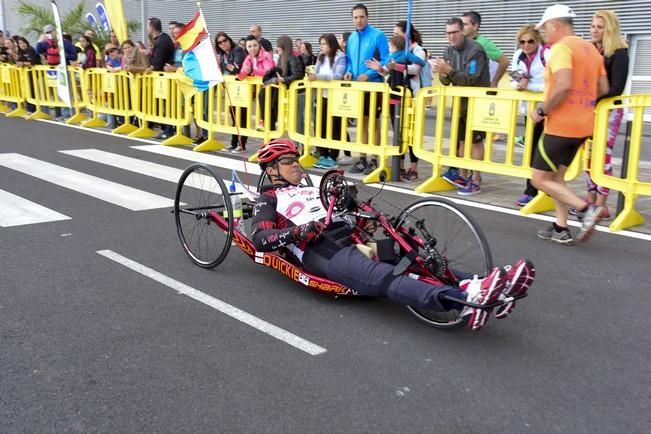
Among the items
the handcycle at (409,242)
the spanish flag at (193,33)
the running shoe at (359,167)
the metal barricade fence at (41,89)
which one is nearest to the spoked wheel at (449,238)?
the handcycle at (409,242)

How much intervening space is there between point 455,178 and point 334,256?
16.2ft

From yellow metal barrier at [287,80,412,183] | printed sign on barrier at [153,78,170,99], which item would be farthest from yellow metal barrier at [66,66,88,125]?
yellow metal barrier at [287,80,412,183]

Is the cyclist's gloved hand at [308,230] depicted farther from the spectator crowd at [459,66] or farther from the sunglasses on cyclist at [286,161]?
the spectator crowd at [459,66]

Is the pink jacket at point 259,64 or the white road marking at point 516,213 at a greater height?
the pink jacket at point 259,64

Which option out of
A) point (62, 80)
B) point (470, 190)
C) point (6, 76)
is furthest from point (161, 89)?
point (6, 76)

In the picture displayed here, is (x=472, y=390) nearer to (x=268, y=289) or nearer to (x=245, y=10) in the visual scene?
(x=268, y=289)

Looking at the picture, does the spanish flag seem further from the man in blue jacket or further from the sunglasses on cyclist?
the man in blue jacket

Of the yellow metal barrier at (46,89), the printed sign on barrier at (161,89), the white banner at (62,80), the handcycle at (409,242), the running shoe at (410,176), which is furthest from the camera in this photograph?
the yellow metal barrier at (46,89)

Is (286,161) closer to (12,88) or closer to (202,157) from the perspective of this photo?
(202,157)

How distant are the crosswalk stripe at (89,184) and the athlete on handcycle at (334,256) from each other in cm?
283

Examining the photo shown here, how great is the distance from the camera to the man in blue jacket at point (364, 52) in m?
10.1

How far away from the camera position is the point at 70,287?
4.86 meters

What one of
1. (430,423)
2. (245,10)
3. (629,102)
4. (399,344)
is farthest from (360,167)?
(245,10)

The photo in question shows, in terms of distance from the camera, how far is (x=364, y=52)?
10.3m
